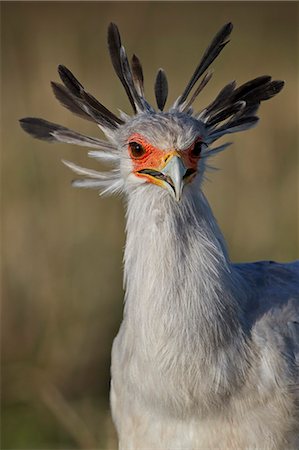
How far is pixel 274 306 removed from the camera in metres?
3.12

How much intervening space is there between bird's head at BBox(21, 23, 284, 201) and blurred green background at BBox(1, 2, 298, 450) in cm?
158

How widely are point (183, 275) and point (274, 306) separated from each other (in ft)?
1.10

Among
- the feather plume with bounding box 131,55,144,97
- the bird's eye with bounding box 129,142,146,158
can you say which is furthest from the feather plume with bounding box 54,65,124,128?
the bird's eye with bounding box 129,142,146,158

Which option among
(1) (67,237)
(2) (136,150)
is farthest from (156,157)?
(1) (67,237)

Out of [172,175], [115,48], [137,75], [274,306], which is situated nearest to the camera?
[172,175]

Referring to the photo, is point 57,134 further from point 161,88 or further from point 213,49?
point 213,49

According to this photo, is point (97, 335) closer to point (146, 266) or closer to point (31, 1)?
point (146, 266)

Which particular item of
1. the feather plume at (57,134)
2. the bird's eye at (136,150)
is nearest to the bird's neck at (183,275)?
the bird's eye at (136,150)

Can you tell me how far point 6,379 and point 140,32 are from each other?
1.97 metres

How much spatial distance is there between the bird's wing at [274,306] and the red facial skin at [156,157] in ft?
1.58

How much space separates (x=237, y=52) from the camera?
6684 millimetres

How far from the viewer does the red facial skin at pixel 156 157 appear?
2.88m

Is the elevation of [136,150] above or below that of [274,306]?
above

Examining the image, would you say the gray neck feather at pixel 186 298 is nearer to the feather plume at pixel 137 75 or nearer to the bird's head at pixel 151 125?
the bird's head at pixel 151 125
